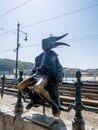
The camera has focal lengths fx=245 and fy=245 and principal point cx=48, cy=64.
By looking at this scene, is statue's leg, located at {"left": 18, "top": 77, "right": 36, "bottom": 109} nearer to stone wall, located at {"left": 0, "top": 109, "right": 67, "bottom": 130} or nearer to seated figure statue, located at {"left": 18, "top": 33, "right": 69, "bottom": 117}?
seated figure statue, located at {"left": 18, "top": 33, "right": 69, "bottom": 117}

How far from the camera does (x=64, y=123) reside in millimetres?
3855

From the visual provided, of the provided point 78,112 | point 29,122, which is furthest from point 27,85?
point 78,112

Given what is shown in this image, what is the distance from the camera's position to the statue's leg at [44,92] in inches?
151

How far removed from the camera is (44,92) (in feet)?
12.6

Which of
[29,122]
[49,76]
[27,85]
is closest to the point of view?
[49,76]

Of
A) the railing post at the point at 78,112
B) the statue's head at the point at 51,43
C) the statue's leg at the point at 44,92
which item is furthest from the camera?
the statue's head at the point at 51,43

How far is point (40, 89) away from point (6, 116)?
4.17 ft

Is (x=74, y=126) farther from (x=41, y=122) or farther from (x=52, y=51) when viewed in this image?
(x=52, y=51)

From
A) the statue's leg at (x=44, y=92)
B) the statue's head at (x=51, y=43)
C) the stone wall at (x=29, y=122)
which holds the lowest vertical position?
the stone wall at (x=29, y=122)

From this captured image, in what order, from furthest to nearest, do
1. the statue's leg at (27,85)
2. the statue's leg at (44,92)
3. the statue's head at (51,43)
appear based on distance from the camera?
the statue's leg at (27,85)
the statue's head at (51,43)
the statue's leg at (44,92)

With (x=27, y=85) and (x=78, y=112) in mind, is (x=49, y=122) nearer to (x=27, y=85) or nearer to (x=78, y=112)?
(x=78, y=112)

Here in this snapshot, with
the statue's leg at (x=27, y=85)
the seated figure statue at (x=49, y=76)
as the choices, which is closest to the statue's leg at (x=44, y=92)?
the seated figure statue at (x=49, y=76)

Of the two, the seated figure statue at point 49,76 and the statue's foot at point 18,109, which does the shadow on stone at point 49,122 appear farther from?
the statue's foot at point 18,109

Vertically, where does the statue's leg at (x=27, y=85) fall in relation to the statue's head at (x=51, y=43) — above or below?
below
